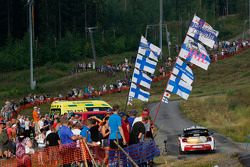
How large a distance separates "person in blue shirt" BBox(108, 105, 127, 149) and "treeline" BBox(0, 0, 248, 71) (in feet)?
239

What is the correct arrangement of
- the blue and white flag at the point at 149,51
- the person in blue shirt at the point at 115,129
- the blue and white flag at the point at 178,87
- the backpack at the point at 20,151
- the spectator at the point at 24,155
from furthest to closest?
the blue and white flag at the point at 149,51 < the blue and white flag at the point at 178,87 < the person in blue shirt at the point at 115,129 < the backpack at the point at 20,151 < the spectator at the point at 24,155

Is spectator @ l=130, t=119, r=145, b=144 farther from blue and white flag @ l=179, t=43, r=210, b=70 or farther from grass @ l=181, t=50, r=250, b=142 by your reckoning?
grass @ l=181, t=50, r=250, b=142

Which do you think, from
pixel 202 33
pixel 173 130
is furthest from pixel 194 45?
pixel 173 130

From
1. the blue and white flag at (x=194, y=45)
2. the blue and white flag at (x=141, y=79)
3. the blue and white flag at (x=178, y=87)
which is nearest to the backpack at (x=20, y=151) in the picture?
the blue and white flag at (x=178, y=87)

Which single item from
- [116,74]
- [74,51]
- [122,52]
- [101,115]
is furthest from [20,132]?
[122,52]

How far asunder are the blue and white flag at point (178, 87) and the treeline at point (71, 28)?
2615 inches

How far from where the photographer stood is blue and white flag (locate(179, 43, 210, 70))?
25656 mm

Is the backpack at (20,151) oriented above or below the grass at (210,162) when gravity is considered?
above

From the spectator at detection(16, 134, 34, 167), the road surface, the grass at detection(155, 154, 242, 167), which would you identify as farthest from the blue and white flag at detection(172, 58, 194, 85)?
the spectator at detection(16, 134, 34, 167)

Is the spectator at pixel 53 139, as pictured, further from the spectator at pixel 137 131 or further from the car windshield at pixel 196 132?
the car windshield at pixel 196 132

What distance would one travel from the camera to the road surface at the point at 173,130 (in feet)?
101

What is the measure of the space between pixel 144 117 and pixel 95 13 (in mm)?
96522

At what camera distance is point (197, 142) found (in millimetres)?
28703

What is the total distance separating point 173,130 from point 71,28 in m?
76.1
